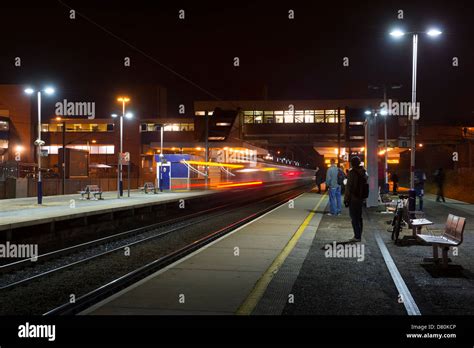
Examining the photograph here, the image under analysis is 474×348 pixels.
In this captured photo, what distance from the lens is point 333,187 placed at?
17641mm

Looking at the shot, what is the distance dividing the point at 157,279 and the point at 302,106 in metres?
72.8

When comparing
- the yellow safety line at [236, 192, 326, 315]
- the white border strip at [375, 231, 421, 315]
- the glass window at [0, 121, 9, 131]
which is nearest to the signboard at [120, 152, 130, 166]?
the yellow safety line at [236, 192, 326, 315]

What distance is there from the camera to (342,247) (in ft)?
36.5

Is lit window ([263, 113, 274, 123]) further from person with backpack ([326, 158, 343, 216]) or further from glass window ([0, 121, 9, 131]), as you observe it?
person with backpack ([326, 158, 343, 216])

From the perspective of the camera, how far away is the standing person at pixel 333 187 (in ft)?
56.6

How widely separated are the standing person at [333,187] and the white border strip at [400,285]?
237 inches

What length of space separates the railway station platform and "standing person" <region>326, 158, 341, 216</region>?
4792 mm

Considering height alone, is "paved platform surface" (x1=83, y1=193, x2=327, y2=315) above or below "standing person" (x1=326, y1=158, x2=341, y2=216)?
below

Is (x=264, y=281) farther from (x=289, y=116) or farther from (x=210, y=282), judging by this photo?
(x=289, y=116)

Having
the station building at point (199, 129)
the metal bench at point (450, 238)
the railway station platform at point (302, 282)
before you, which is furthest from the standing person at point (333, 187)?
the station building at point (199, 129)

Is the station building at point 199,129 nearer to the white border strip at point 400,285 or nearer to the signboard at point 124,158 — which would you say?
the signboard at point 124,158

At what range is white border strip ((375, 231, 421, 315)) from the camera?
246 inches

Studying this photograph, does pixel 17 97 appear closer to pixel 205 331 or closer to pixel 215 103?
pixel 215 103

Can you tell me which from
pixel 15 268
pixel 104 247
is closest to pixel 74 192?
pixel 104 247
